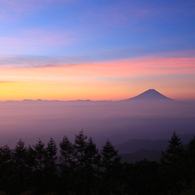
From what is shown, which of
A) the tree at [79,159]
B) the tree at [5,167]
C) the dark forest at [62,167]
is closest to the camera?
the dark forest at [62,167]

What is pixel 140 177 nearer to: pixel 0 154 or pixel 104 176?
pixel 104 176

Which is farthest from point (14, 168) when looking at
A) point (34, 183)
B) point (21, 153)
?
point (34, 183)

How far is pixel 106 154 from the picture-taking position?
2648cm

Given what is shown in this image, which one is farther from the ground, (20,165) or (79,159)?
(79,159)

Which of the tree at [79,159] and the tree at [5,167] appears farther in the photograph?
the tree at [79,159]

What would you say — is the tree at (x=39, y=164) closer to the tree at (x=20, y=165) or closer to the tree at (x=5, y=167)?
the tree at (x=20, y=165)

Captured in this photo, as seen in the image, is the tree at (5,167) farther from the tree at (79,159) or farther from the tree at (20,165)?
the tree at (79,159)

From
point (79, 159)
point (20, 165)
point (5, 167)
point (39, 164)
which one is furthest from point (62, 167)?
point (5, 167)

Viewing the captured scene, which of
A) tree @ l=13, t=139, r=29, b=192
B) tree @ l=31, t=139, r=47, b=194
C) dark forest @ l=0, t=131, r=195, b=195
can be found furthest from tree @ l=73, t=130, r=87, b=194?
tree @ l=13, t=139, r=29, b=192

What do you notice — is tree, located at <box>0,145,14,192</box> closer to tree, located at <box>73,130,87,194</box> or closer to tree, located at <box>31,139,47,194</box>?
tree, located at <box>31,139,47,194</box>

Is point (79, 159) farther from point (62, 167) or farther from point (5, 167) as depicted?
point (5, 167)

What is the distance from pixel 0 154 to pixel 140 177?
18795 millimetres

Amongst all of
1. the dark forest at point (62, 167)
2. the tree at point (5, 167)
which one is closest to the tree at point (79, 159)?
the dark forest at point (62, 167)

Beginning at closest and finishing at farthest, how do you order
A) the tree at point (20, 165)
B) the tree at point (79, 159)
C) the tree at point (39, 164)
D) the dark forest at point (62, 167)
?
1. the dark forest at point (62, 167)
2. the tree at point (39, 164)
3. the tree at point (20, 165)
4. the tree at point (79, 159)
